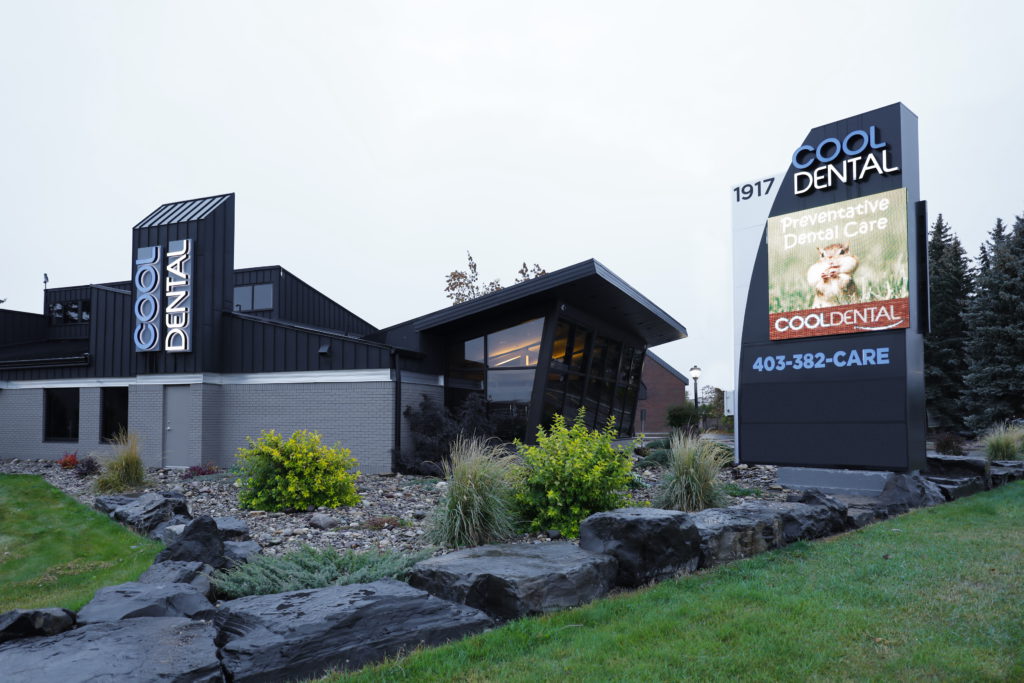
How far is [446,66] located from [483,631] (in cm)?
2408

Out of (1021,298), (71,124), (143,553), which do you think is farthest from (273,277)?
(1021,298)

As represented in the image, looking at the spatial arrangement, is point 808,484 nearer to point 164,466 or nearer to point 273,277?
point 164,466

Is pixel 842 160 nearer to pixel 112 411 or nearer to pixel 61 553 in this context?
pixel 61 553

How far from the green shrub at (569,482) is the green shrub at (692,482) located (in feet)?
3.69

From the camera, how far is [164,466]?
16.6m

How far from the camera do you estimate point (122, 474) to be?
12094 millimetres

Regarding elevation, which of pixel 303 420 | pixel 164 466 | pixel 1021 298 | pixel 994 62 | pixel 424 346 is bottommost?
pixel 164 466

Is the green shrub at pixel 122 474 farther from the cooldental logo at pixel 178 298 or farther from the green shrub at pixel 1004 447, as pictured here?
the green shrub at pixel 1004 447

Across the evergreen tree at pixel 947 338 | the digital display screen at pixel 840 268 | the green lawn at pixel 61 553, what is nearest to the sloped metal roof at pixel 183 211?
the green lawn at pixel 61 553

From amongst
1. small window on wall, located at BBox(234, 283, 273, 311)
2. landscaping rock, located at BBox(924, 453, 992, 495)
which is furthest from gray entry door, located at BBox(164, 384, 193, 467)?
landscaping rock, located at BBox(924, 453, 992, 495)

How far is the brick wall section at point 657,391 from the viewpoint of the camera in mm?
45656

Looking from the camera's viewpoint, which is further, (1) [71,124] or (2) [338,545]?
(1) [71,124]

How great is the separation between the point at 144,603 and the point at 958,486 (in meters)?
11.9

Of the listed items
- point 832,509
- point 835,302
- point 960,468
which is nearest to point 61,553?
point 832,509
